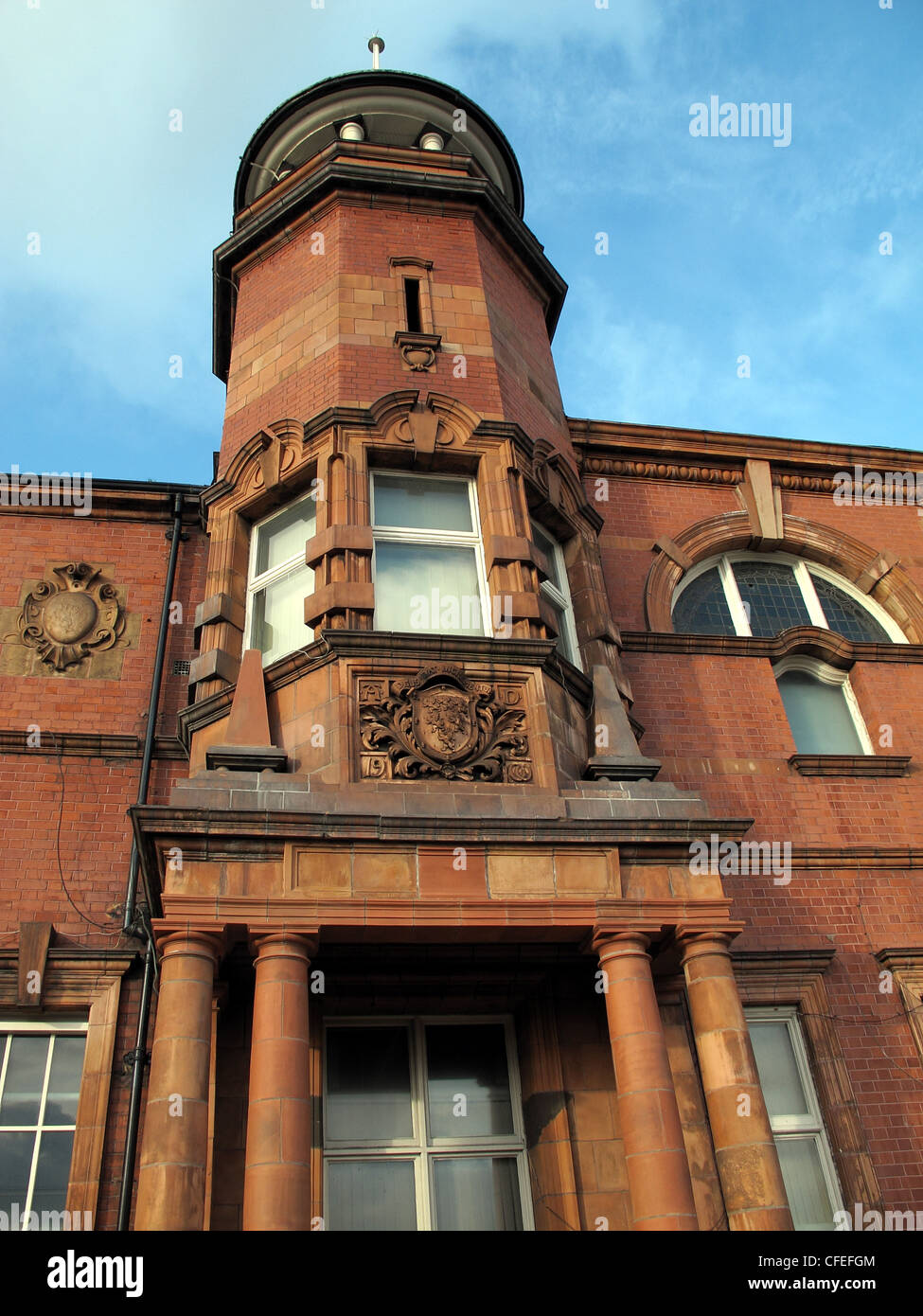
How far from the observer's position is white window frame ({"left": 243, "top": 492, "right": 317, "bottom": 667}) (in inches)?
401

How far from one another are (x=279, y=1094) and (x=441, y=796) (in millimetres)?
2282

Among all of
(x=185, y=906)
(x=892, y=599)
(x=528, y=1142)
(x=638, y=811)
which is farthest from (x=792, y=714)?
(x=185, y=906)

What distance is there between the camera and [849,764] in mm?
11992

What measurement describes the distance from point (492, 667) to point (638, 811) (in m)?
1.63

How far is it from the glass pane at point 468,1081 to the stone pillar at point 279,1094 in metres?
2.19

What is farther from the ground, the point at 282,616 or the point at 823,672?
the point at 823,672

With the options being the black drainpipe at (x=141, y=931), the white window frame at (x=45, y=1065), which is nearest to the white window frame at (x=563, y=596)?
the black drainpipe at (x=141, y=931)

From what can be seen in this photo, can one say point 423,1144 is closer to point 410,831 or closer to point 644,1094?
point 644,1094

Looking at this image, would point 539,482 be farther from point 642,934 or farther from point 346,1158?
point 346,1158

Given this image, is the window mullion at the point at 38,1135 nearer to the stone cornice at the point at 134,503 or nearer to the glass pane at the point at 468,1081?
the glass pane at the point at 468,1081

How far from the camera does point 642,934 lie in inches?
301

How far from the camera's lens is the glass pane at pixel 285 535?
10547 mm

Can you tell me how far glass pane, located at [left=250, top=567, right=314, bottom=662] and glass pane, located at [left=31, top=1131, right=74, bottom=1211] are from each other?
13.6ft

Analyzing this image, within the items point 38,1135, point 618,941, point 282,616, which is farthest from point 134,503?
point 618,941
